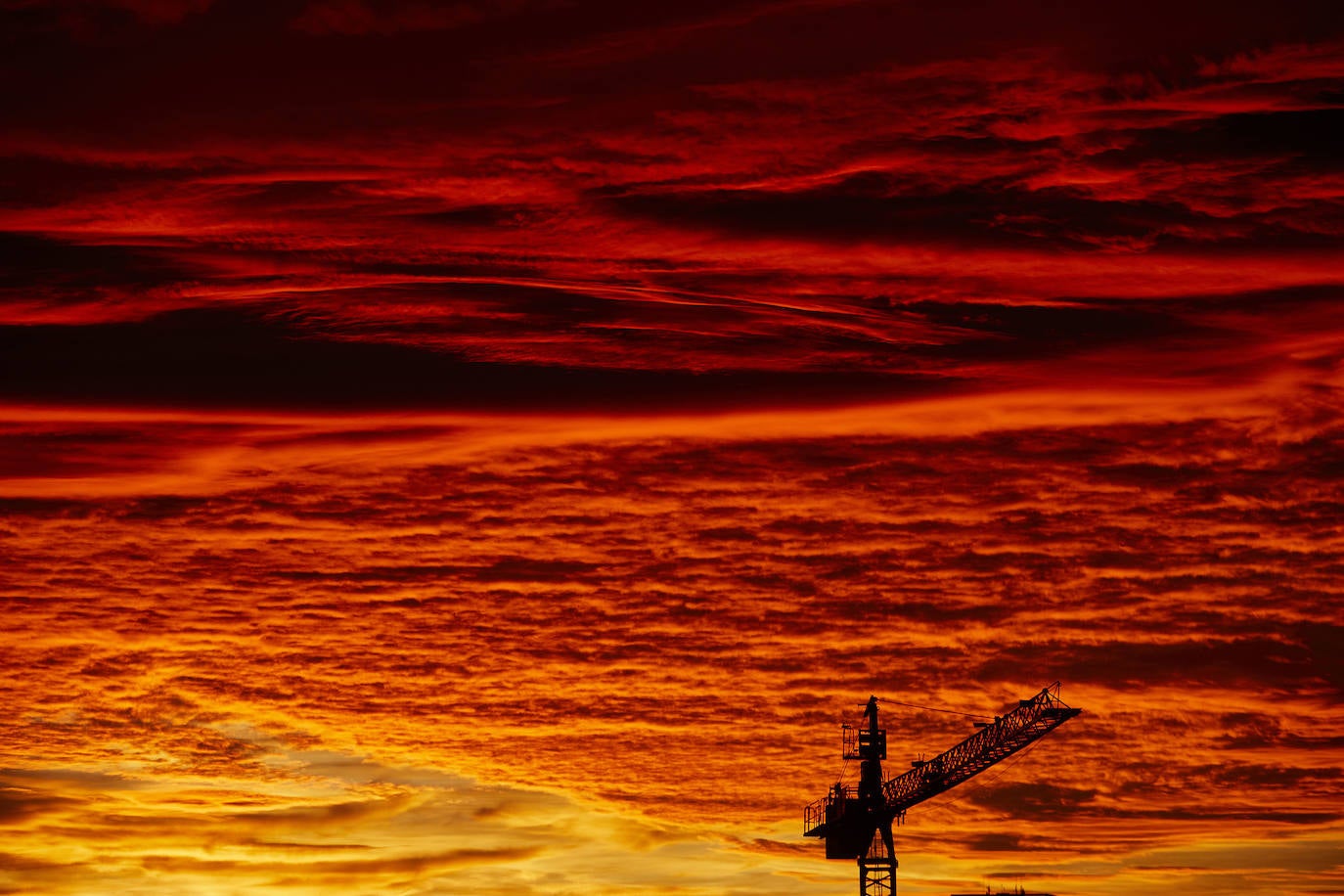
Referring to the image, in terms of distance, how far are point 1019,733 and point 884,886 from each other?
12.7 meters

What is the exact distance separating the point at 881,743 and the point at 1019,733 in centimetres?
839

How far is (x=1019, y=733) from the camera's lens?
85938 mm

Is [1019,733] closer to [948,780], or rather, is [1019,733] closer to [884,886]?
[948,780]

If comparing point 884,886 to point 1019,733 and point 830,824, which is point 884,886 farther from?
point 1019,733

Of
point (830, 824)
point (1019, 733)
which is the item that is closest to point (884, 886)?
point (830, 824)

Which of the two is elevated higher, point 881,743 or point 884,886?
point 881,743

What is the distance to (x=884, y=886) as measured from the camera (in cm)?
9175

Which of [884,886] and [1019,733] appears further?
[884,886]

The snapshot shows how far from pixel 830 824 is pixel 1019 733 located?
38.3 ft

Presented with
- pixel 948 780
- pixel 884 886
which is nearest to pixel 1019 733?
pixel 948 780

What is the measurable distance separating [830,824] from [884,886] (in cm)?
510

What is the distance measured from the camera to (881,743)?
299 ft

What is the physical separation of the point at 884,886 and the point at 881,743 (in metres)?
7.98

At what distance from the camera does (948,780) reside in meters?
90.9
